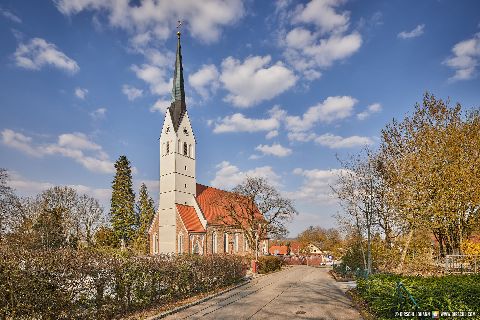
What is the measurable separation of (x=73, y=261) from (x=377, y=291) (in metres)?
9.84

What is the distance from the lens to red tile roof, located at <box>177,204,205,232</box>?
135 feet

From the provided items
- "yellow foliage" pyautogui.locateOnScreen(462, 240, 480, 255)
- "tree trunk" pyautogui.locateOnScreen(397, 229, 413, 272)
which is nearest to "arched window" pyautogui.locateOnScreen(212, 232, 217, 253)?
"tree trunk" pyautogui.locateOnScreen(397, 229, 413, 272)

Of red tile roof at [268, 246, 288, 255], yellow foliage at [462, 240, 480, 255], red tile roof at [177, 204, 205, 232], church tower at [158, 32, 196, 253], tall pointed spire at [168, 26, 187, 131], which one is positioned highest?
tall pointed spire at [168, 26, 187, 131]

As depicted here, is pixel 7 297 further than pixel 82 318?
No

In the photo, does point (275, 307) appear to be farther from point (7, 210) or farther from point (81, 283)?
point (7, 210)

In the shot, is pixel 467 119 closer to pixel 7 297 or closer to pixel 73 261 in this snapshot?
pixel 73 261

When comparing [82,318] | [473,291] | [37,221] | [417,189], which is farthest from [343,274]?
[37,221]

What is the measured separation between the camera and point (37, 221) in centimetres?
3831

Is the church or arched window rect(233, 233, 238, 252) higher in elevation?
the church

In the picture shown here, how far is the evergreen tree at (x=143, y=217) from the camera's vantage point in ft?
141

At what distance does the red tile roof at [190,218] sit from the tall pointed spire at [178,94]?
10.6 metres

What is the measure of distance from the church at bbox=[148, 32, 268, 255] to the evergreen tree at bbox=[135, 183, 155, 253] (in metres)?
1.36

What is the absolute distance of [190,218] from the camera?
42344 millimetres

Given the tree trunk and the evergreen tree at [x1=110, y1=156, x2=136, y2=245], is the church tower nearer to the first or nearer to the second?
the evergreen tree at [x1=110, y1=156, x2=136, y2=245]
